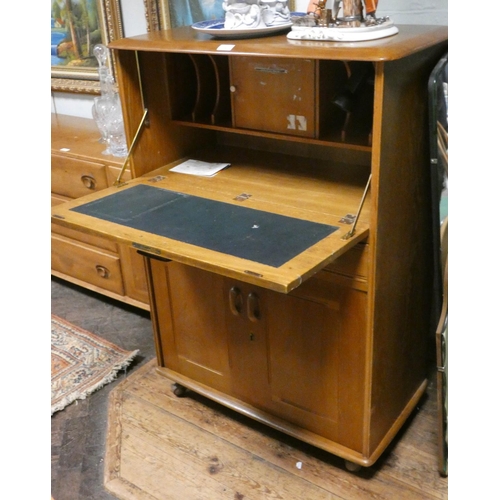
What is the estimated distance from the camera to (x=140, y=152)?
176 cm

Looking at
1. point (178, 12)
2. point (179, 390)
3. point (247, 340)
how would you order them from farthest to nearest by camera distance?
point (178, 12), point (179, 390), point (247, 340)

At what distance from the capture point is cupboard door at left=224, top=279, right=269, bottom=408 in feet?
5.38

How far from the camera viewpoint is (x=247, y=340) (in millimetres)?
1721

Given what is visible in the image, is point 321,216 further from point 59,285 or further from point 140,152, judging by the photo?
point 59,285

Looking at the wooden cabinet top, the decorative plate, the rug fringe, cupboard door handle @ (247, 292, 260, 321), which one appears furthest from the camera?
the rug fringe

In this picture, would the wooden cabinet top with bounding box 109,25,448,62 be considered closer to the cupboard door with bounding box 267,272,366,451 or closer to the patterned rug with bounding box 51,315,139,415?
the cupboard door with bounding box 267,272,366,451

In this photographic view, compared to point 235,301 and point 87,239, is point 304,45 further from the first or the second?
point 87,239

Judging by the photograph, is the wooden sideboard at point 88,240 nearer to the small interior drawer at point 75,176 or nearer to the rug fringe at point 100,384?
the small interior drawer at point 75,176

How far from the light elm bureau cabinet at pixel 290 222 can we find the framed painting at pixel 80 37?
831 millimetres

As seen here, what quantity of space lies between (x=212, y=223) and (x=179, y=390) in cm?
89

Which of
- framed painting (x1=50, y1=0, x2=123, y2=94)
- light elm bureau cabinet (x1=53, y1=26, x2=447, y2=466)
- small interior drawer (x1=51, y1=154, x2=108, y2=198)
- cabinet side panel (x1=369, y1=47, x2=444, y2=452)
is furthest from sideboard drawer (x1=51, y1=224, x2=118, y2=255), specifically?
cabinet side panel (x1=369, y1=47, x2=444, y2=452)

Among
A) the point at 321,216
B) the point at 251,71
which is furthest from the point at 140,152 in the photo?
the point at 321,216

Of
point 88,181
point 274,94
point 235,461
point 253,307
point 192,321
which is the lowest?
point 235,461

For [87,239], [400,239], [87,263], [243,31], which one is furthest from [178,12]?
[400,239]
